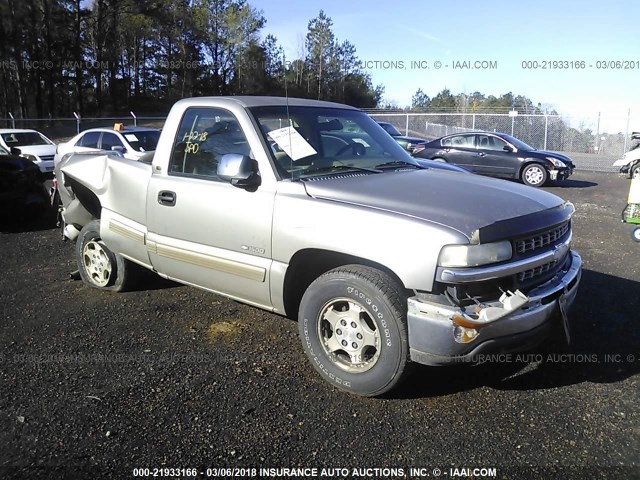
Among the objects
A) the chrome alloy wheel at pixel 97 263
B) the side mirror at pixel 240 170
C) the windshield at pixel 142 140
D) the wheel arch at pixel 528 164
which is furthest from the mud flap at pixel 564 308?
the wheel arch at pixel 528 164

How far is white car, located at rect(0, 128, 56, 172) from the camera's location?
16094 mm

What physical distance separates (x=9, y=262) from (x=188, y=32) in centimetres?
5143

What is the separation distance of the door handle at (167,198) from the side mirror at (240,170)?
66 cm

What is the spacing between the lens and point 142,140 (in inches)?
502

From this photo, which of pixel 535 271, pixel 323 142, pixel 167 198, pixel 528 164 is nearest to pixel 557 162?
pixel 528 164

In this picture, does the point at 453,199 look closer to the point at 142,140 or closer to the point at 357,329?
the point at 357,329

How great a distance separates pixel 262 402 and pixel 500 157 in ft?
44.9

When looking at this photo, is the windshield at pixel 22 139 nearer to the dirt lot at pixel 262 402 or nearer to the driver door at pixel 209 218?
the dirt lot at pixel 262 402

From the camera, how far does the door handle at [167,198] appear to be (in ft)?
13.8

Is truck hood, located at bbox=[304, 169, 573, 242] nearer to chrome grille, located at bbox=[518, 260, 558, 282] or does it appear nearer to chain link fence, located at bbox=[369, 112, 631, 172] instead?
chrome grille, located at bbox=[518, 260, 558, 282]

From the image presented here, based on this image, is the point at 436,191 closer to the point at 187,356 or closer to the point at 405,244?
the point at 405,244

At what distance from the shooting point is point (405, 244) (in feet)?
9.94

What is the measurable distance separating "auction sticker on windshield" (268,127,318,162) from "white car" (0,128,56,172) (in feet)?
47.1

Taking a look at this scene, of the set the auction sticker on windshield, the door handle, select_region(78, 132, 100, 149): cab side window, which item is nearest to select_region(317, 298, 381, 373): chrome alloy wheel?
the auction sticker on windshield
